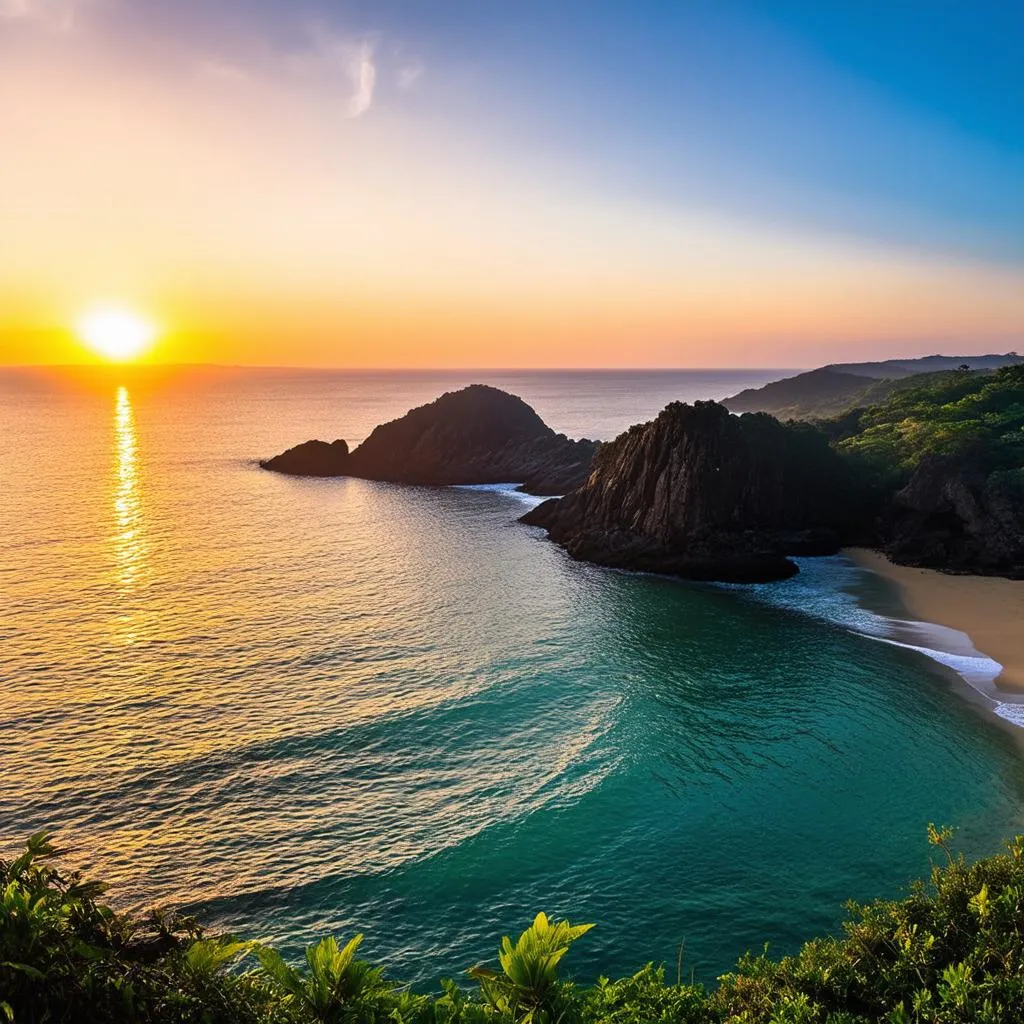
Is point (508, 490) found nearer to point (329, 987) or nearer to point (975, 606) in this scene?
point (975, 606)

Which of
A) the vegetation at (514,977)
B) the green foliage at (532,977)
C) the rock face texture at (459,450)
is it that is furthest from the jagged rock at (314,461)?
the green foliage at (532,977)

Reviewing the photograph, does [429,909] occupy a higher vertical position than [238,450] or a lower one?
lower

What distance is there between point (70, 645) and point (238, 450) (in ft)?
410

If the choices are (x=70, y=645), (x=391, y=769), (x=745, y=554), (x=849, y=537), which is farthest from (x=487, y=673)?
(x=849, y=537)

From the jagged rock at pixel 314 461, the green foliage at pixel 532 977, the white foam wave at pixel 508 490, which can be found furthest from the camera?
the jagged rock at pixel 314 461

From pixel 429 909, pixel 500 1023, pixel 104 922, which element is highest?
pixel 104 922

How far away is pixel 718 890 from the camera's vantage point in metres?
29.3

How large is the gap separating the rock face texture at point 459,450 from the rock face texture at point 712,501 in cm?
4089

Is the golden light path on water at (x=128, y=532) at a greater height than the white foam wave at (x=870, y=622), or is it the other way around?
the golden light path on water at (x=128, y=532)

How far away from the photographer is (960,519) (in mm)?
78312

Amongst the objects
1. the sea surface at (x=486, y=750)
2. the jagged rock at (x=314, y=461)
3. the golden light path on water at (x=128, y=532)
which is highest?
the jagged rock at (x=314, y=461)

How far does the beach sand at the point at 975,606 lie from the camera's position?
54.1 meters

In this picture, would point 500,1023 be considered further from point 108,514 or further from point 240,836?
point 108,514

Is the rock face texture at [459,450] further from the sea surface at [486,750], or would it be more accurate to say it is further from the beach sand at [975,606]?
the beach sand at [975,606]
